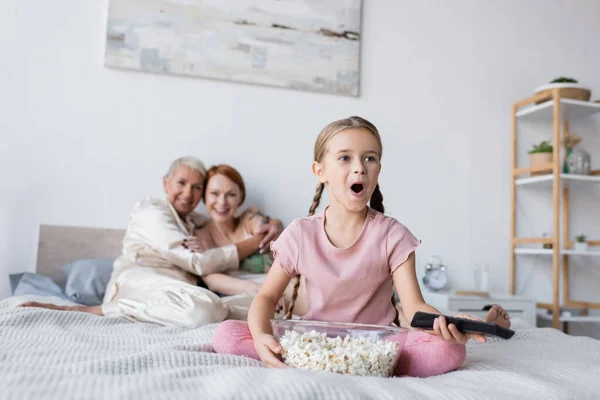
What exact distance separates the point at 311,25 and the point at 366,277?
78.2 inches

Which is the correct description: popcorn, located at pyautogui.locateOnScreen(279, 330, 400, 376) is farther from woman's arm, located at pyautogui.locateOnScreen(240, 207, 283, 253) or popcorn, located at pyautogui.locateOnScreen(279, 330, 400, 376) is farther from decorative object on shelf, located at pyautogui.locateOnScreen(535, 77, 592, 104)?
decorative object on shelf, located at pyautogui.locateOnScreen(535, 77, 592, 104)

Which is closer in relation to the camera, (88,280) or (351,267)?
(351,267)

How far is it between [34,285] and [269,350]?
1594mm

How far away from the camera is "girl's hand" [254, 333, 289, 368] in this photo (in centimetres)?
97

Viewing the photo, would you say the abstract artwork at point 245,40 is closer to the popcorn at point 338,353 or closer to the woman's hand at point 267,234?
the woman's hand at point 267,234

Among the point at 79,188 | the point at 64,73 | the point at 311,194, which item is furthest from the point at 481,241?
the point at 64,73

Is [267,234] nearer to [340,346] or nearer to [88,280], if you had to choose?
[88,280]

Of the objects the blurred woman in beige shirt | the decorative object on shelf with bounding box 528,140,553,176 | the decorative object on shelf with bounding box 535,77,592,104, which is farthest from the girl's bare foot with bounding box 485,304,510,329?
the decorative object on shelf with bounding box 535,77,592,104

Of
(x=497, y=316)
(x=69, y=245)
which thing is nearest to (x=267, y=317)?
(x=497, y=316)

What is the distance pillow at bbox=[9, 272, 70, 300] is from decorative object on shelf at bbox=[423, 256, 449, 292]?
5.39ft

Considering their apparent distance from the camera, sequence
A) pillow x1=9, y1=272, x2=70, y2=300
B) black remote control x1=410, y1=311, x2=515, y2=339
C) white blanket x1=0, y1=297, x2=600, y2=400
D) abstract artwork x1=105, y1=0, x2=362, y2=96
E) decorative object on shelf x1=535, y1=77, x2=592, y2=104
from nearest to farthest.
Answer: white blanket x1=0, y1=297, x2=600, y2=400, black remote control x1=410, y1=311, x2=515, y2=339, pillow x1=9, y1=272, x2=70, y2=300, abstract artwork x1=105, y1=0, x2=362, y2=96, decorative object on shelf x1=535, y1=77, x2=592, y2=104

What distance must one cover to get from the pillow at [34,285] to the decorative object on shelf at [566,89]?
2.53 meters

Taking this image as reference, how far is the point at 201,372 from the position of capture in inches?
34.3

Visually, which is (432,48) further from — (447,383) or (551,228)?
(447,383)
